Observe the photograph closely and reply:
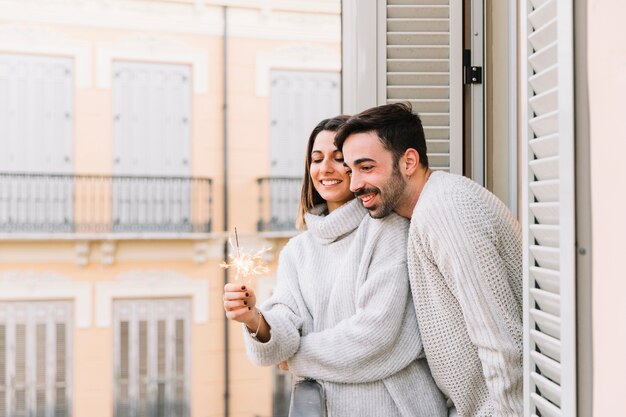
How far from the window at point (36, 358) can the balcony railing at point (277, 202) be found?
2133 millimetres

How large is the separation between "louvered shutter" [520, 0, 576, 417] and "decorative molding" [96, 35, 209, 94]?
20.4 feet

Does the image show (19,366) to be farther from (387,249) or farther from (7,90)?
(387,249)

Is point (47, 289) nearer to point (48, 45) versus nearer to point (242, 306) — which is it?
point (48, 45)

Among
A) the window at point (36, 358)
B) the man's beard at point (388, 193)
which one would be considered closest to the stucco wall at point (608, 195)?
the man's beard at point (388, 193)

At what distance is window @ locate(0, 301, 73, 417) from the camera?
667cm

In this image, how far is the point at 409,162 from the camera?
139 centimetres

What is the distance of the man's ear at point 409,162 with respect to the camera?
1383 mm

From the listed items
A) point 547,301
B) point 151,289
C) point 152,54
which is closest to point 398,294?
point 547,301

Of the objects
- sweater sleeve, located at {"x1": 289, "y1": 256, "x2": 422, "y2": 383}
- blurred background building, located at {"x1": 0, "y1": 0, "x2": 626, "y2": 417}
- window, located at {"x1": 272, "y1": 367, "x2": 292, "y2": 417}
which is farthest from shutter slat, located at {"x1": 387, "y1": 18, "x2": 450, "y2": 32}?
window, located at {"x1": 272, "y1": 367, "x2": 292, "y2": 417}

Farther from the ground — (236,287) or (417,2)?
(417,2)

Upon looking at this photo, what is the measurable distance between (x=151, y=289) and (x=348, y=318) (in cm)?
580

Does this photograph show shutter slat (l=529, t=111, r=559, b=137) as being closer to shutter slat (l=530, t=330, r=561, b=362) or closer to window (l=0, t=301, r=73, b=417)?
shutter slat (l=530, t=330, r=561, b=362)

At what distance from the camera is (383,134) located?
4.50ft

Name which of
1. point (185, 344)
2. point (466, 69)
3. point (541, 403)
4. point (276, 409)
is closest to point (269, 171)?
point (185, 344)
